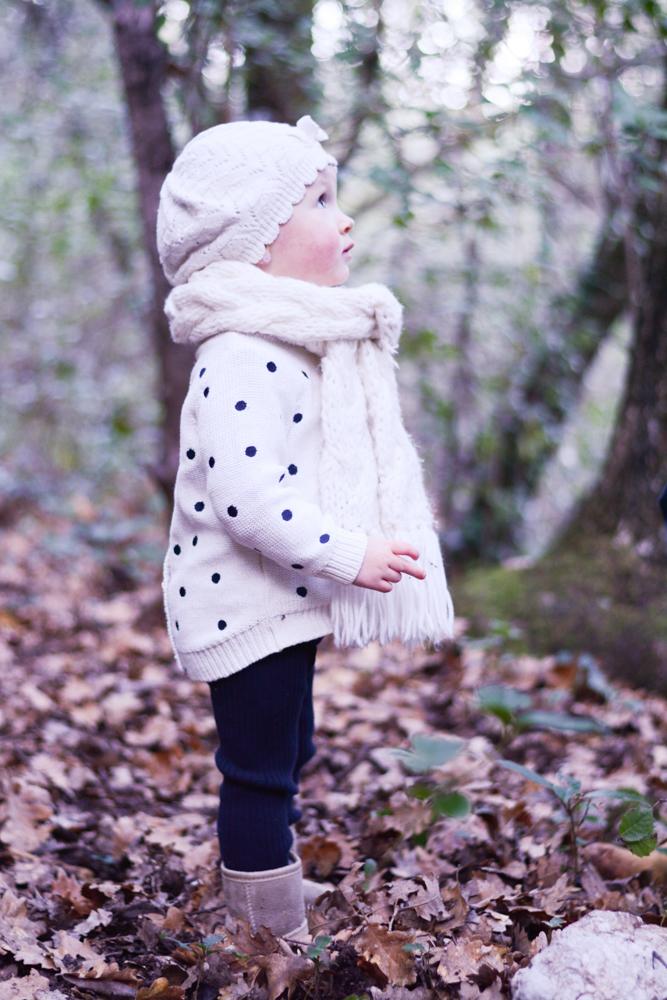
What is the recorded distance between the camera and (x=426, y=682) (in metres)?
4.33

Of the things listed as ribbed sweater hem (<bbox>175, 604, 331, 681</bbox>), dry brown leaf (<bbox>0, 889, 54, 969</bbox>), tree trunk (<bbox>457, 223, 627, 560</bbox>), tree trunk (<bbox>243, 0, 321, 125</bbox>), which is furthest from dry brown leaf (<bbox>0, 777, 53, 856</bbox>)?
tree trunk (<bbox>457, 223, 627, 560</bbox>)

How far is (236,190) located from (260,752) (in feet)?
4.15

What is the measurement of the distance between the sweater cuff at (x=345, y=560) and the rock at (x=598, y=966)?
2.66 feet

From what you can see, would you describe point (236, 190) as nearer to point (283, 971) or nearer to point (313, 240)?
point (313, 240)

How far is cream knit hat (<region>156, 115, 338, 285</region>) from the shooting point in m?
2.10

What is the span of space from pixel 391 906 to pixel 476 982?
14.3 inches

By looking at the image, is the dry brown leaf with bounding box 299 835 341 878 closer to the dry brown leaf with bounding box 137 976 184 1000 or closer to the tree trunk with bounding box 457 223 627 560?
the dry brown leaf with bounding box 137 976 184 1000

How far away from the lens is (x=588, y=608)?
446 centimetres

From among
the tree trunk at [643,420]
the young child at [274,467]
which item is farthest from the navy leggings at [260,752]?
the tree trunk at [643,420]

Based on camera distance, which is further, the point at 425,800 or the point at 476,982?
the point at 425,800

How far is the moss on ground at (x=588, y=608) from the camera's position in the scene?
4.16 m

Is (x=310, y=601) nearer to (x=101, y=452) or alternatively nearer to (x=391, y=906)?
(x=391, y=906)

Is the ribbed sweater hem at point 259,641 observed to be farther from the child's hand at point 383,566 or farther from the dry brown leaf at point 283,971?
the dry brown leaf at point 283,971

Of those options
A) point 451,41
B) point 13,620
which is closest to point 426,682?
point 13,620
